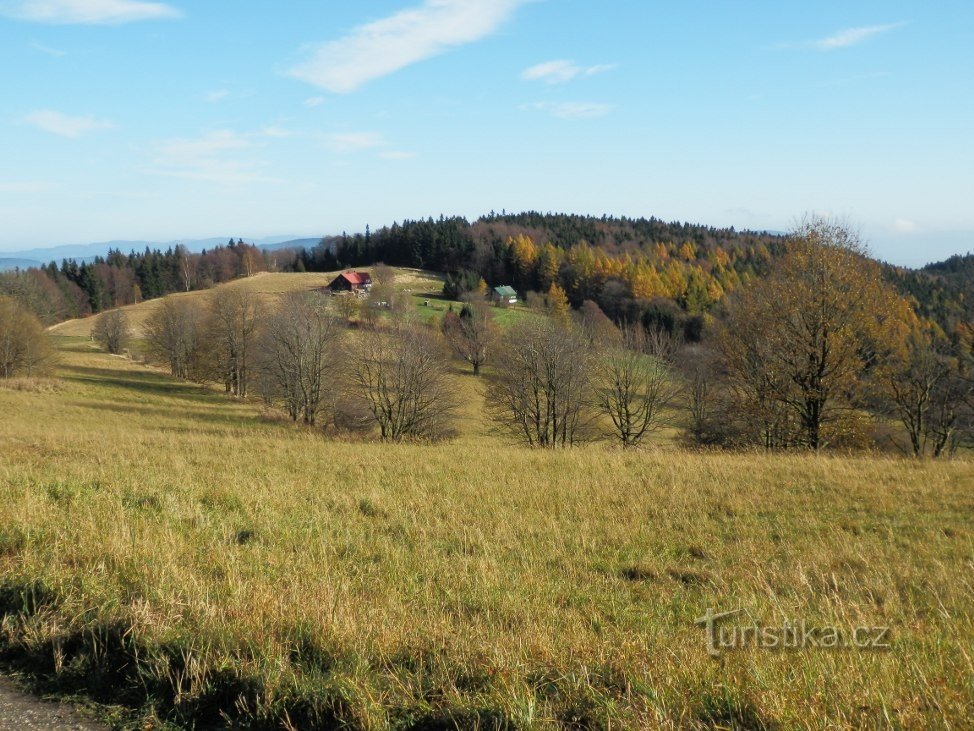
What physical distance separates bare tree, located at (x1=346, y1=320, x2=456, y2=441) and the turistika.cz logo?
3300 cm

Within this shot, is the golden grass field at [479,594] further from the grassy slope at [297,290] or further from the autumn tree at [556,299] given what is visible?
the autumn tree at [556,299]

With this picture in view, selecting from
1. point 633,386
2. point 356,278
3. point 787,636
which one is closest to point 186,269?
point 356,278

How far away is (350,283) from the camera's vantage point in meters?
110

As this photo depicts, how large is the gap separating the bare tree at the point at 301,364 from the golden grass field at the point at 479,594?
30.8 meters

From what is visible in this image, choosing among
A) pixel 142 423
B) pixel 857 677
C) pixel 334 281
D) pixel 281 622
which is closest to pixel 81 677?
pixel 281 622

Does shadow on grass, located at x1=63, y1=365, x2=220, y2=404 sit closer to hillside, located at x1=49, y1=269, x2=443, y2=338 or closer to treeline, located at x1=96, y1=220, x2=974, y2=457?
treeline, located at x1=96, y1=220, x2=974, y2=457

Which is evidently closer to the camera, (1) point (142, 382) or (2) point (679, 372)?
(2) point (679, 372)

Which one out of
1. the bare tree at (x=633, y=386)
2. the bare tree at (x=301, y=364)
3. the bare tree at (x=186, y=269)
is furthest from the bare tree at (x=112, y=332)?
the bare tree at (x=633, y=386)

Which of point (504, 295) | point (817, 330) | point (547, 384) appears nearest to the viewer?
Result: point (817, 330)

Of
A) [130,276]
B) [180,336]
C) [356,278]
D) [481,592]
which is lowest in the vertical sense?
[180,336]

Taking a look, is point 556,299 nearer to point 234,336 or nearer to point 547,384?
point 234,336

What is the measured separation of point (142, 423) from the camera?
34469mm

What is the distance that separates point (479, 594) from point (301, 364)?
128 ft

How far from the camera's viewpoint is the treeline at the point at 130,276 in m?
102
